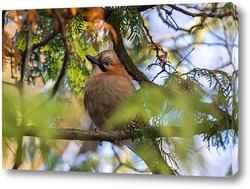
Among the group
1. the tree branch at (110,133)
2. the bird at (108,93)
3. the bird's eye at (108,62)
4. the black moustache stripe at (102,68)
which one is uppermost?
the bird's eye at (108,62)

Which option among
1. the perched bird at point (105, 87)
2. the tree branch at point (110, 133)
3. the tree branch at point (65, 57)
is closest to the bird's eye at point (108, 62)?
the perched bird at point (105, 87)

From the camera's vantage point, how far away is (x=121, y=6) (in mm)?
2676

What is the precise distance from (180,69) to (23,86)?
703 mm

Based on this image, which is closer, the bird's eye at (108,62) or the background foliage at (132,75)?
the background foliage at (132,75)

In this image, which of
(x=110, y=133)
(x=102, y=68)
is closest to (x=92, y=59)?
(x=102, y=68)

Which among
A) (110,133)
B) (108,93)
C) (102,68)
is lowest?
(110,133)

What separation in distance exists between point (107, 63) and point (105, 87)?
0.10 m

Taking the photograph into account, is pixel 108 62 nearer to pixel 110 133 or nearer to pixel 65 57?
pixel 65 57

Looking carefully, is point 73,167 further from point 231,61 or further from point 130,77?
point 231,61

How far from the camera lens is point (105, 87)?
2.68 m

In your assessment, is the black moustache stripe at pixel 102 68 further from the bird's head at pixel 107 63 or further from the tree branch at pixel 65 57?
the tree branch at pixel 65 57

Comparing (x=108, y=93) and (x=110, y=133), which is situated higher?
(x=108, y=93)

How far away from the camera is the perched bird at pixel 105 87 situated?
266 cm

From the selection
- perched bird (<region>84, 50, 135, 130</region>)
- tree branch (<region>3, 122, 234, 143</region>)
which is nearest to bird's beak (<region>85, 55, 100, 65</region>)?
perched bird (<region>84, 50, 135, 130</region>)
